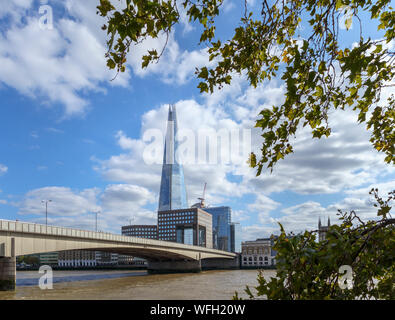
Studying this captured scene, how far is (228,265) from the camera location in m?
106

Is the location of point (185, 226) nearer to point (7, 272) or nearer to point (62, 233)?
point (62, 233)

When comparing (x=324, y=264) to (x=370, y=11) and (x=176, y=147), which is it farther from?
(x=176, y=147)

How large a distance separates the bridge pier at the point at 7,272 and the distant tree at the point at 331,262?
3283 centimetres

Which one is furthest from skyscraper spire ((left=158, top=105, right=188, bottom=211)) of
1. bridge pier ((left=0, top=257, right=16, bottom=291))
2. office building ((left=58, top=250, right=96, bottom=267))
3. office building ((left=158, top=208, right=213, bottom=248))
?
bridge pier ((left=0, top=257, right=16, bottom=291))

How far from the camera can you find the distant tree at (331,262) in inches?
108

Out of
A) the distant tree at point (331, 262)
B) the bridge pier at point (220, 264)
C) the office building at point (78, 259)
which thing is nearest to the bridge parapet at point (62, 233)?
the distant tree at point (331, 262)

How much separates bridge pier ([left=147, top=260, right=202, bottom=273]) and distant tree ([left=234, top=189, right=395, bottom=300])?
73762 millimetres

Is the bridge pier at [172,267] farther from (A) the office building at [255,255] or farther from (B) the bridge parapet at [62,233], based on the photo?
(A) the office building at [255,255]

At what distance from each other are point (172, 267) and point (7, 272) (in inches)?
1866

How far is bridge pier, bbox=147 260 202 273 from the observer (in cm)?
7325

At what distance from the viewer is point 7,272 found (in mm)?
29906

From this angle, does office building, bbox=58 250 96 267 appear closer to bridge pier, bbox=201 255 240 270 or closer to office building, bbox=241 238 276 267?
bridge pier, bbox=201 255 240 270

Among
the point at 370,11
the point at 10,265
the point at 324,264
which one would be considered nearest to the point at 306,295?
the point at 324,264

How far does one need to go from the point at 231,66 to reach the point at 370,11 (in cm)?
171
